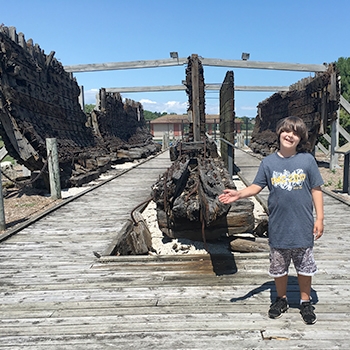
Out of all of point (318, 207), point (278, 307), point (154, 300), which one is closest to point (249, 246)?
point (278, 307)

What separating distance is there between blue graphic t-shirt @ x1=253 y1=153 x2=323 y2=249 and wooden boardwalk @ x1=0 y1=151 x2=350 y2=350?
0.68 metres

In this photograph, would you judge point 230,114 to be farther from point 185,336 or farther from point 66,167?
point 185,336

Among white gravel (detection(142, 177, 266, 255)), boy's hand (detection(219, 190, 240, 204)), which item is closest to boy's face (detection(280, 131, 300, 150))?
boy's hand (detection(219, 190, 240, 204))

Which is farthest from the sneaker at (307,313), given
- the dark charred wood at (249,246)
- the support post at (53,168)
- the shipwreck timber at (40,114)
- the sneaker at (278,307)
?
the shipwreck timber at (40,114)

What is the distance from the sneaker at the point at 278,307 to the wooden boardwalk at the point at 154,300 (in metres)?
0.06

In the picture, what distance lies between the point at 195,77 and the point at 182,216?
6.40 metres

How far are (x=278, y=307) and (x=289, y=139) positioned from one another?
4.57 feet

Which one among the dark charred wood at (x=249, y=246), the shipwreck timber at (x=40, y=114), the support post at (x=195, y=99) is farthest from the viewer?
the support post at (x=195, y=99)

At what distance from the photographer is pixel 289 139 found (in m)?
2.50

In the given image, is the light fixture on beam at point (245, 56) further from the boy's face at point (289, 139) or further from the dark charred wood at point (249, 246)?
the boy's face at point (289, 139)

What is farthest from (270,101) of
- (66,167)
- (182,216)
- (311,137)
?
(182,216)

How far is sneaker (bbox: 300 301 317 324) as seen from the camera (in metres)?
2.49

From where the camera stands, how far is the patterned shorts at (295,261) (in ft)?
8.34

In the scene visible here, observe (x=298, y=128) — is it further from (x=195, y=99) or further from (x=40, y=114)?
(x=40, y=114)
